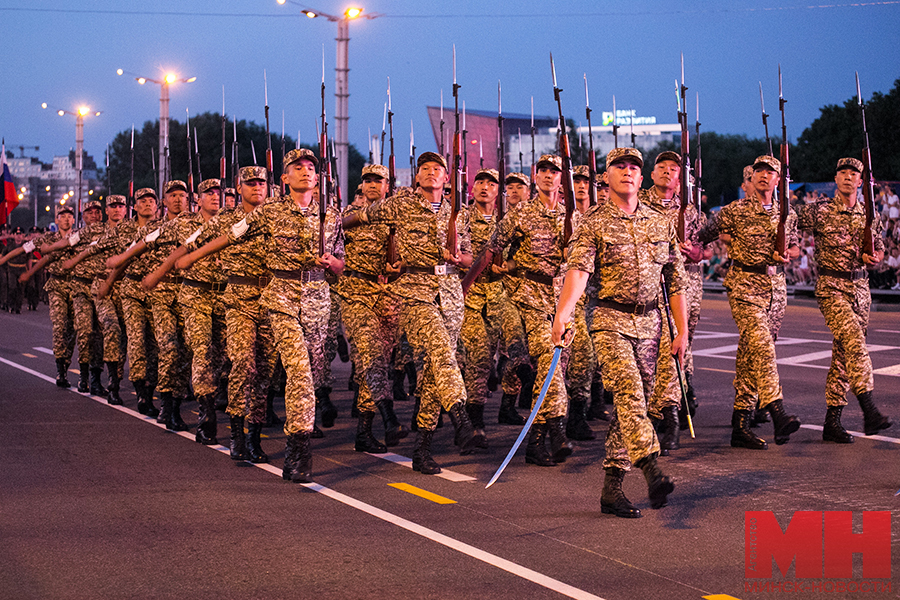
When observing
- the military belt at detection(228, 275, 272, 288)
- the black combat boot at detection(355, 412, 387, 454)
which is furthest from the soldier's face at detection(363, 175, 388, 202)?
the black combat boot at detection(355, 412, 387, 454)

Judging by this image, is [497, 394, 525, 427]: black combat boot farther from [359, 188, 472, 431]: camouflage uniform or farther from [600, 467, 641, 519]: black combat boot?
[600, 467, 641, 519]: black combat boot

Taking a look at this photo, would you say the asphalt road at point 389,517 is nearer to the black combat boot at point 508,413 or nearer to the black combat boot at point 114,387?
the black combat boot at point 508,413

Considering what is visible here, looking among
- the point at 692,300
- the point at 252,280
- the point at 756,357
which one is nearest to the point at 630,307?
the point at 756,357

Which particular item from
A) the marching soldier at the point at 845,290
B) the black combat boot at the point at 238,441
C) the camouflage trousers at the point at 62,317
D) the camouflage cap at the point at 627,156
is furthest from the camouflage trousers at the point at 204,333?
the marching soldier at the point at 845,290

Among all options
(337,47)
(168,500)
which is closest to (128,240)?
(168,500)

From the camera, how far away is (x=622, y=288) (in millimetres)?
6750

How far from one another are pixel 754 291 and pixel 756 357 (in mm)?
584

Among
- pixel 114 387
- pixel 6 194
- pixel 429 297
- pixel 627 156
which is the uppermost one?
pixel 6 194

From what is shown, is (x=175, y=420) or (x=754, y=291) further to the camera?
(x=175, y=420)

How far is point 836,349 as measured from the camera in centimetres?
971

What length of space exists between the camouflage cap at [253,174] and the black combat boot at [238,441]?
198 cm

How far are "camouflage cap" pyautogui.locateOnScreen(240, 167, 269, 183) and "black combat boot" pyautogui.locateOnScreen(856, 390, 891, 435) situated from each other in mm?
5379

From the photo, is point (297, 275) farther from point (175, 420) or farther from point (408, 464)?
point (175, 420)

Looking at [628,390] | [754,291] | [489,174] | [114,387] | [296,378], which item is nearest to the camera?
[628,390]
